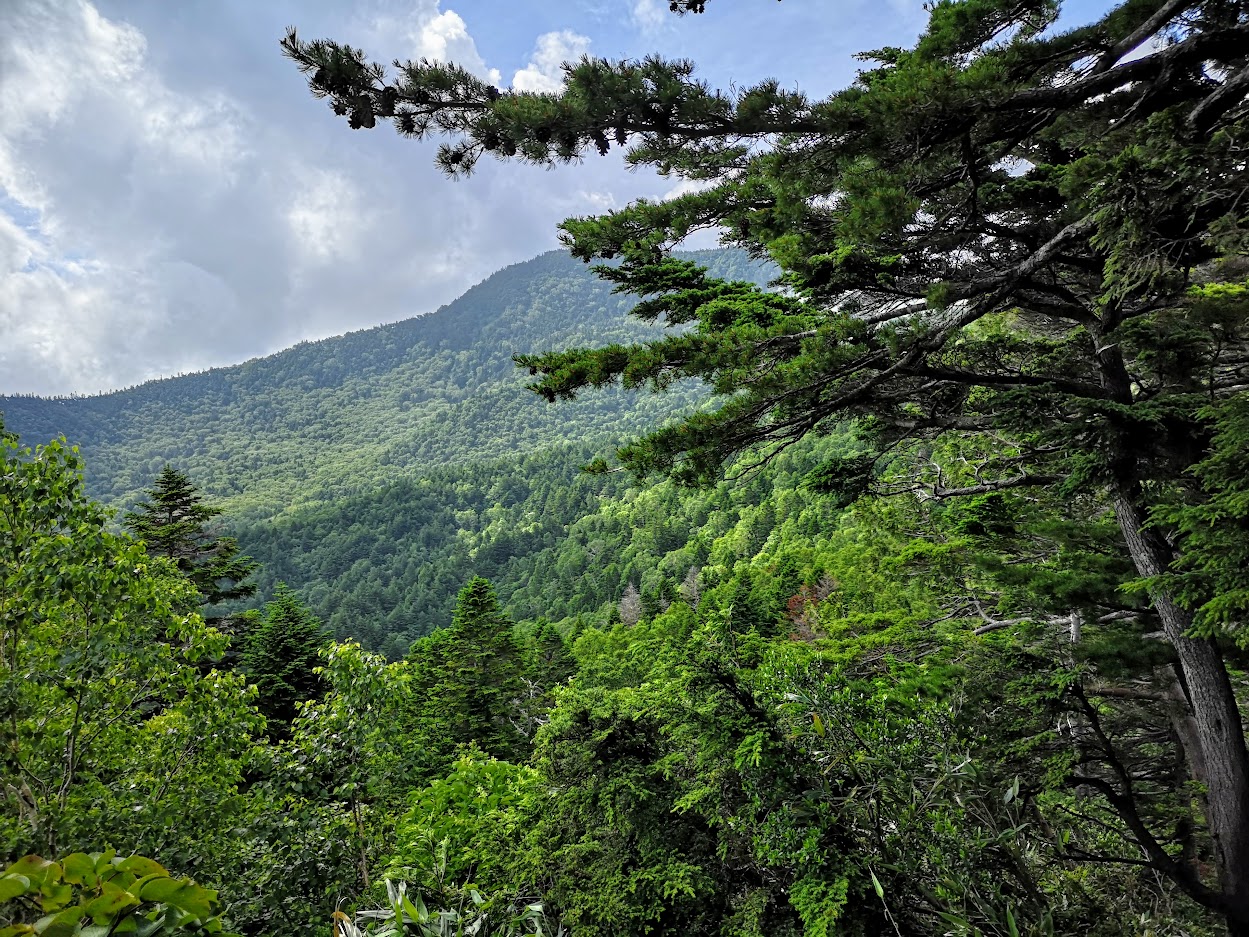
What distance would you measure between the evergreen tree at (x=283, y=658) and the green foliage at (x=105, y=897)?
2253cm

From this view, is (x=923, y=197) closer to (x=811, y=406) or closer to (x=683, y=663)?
(x=811, y=406)

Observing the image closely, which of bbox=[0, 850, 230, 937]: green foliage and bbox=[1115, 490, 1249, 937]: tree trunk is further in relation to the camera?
bbox=[1115, 490, 1249, 937]: tree trunk

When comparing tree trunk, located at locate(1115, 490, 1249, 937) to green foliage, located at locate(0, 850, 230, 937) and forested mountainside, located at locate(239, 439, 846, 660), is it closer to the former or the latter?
green foliage, located at locate(0, 850, 230, 937)

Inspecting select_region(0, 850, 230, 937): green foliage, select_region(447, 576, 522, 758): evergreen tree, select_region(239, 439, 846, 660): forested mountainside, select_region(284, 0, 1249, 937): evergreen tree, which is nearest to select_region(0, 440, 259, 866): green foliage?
select_region(284, 0, 1249, 937): evergreen tree

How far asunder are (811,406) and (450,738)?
63.0ft

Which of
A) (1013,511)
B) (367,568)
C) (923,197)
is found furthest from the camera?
(367,568)

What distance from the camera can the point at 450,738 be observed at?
2034 centimetres

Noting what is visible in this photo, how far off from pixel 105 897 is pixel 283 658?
2577 centimetres

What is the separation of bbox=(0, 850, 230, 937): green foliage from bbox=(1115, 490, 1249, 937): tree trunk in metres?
6.22

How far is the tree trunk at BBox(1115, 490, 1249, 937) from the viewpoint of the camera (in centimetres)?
501

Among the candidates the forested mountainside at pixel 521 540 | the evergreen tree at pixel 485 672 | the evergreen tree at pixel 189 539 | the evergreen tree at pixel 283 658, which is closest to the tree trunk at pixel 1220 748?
the evergreen tree at pixel 485 672

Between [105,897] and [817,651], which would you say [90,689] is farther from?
[817,651]

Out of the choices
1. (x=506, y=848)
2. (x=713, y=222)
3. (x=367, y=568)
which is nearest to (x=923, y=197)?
(x=713, y=222)

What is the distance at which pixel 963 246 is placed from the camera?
4.94 meters
